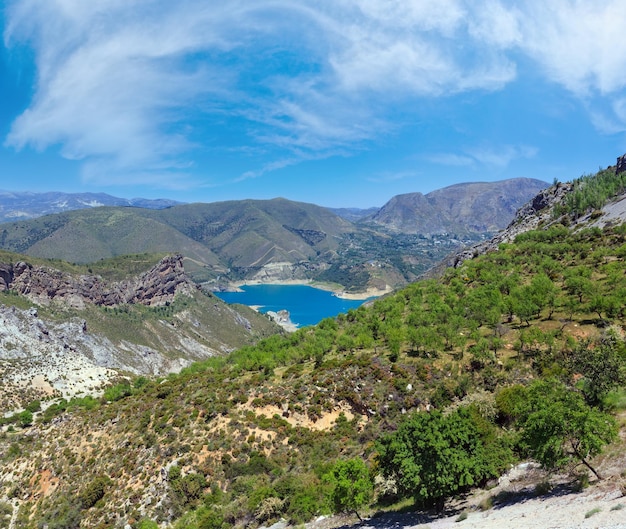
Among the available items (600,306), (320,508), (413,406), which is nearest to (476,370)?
(413,406)

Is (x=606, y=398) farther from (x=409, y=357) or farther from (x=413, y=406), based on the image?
(x=409, y=357)

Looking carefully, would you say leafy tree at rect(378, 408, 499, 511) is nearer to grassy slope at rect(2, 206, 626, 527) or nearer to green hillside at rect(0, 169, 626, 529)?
green hillside at rect(0, 169, 626, 529)

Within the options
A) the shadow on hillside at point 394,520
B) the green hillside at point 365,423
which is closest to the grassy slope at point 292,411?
the green hillside at point 365,423

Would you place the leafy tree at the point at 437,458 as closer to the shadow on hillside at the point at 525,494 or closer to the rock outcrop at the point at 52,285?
the shadow on hillside at the point at 525,494

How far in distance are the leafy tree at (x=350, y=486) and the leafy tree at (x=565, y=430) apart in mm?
9809

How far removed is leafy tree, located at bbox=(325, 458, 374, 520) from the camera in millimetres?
23875

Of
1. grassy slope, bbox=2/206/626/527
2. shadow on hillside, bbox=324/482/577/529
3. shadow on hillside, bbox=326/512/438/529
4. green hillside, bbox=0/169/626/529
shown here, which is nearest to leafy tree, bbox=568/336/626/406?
green hillside, bbox=0/169/626/529

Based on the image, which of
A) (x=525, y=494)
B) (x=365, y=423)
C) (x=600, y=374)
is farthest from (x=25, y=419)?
(x=600, y=374)

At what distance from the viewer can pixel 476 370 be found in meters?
44.0

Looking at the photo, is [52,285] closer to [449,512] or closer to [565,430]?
[449,512]

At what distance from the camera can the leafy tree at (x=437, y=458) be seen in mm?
21859

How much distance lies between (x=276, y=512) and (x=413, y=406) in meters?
18.3

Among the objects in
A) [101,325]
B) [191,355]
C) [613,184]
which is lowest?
[191,355]

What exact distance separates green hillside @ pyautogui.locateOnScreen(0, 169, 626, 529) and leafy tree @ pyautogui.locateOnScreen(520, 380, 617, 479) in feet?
0.22
